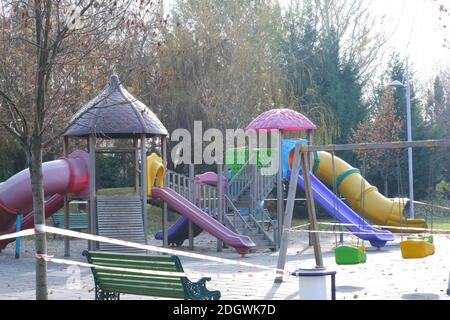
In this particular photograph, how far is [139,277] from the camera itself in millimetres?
10391

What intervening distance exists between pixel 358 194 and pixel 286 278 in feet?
38.0

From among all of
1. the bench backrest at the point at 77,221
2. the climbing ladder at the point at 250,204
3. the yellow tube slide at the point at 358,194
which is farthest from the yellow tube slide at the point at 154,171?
the yellow tube slide at the point at 358,194

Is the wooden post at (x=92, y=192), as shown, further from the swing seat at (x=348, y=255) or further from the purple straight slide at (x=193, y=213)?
the swing seat at (x=348, y=255)

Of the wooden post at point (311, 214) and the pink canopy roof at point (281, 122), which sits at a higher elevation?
the pink canopy roof at point (281, 122)

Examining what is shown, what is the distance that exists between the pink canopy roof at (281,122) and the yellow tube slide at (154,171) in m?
3.08

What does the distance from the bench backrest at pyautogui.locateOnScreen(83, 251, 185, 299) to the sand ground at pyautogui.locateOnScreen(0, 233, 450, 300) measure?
1284mm

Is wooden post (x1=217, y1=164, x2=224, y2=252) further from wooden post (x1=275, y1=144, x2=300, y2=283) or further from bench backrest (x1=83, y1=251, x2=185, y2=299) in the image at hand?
bench backrest (x1=83, y1=251, x2=185, y2=299)

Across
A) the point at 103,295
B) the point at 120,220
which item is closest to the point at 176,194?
the point at 120,220

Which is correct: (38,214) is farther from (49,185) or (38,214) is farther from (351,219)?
(351,219)

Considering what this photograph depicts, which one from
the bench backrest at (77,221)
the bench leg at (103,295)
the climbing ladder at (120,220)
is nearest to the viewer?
the bench leg at (103,295)

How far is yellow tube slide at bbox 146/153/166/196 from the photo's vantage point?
21.3m

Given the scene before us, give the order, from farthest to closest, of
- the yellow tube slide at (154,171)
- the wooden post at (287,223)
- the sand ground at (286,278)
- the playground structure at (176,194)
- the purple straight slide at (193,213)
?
the yellow tube slide at (154,171)
the purple straight slide at (193,213)
the playground structure at (176,194)
the wooden post at (287,223)
the sand ground at (286,278)

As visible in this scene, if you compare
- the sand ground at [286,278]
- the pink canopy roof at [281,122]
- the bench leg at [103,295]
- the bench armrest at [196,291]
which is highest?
the pink canopy roof at [281,122]

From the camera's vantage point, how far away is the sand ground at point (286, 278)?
12344 millimetres
